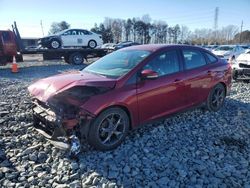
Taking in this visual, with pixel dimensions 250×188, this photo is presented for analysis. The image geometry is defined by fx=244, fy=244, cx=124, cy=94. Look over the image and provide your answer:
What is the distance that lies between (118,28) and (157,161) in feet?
238

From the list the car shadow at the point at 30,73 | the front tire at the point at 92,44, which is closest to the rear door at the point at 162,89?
the car shadow at the point at 30,73

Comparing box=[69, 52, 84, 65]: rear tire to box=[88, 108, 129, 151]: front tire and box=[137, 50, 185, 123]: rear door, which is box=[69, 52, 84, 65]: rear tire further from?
box=[88, 108, 129, 151]: front tire

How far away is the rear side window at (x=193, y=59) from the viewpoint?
504 centimetres

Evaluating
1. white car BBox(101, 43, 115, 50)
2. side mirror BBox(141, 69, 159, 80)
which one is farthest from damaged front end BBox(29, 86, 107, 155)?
white car BBox(101, 43, 115, 50)

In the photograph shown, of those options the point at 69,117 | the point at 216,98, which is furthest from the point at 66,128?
the point at 216,98

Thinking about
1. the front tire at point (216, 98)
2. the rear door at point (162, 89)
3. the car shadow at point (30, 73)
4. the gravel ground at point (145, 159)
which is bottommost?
the gravel ground at point (145, 159)

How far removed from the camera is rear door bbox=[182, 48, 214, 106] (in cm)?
497

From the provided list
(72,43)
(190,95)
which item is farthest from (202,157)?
(72,43)

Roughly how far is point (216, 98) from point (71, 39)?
1486cm

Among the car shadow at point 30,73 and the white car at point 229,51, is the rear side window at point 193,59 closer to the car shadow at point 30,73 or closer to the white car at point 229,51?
the car shadow at point 30,73

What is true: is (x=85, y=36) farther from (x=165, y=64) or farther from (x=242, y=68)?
(x=165, y=64)

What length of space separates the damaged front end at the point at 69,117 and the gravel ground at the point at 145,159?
0.28 meters

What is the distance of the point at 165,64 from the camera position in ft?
15.1

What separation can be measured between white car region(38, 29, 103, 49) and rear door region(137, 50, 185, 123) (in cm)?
1469
